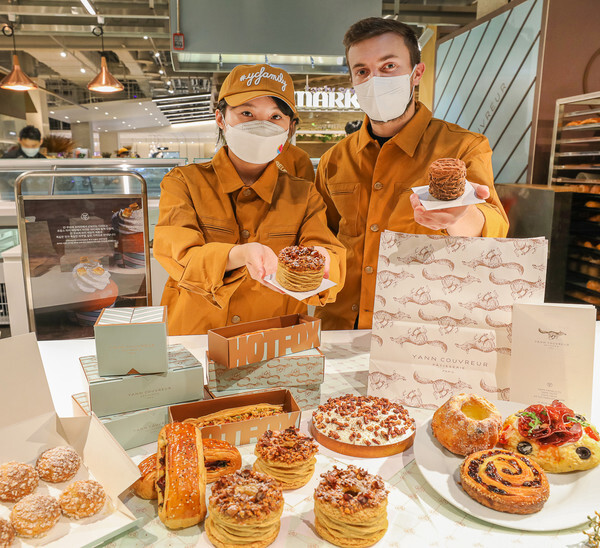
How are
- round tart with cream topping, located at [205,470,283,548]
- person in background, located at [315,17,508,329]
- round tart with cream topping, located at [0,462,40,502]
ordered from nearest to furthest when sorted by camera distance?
round tart with cream topping, located at [205,470,283,548]
round tart with cream topping, located at [0,462,40,502]
person in background, located at [315,17,508,329]

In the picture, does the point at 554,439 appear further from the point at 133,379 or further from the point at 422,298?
the point at 133,379

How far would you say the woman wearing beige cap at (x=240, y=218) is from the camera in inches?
63.2

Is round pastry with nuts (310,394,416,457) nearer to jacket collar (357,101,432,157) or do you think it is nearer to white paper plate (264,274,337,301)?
white paper plate (264,274,337,301)

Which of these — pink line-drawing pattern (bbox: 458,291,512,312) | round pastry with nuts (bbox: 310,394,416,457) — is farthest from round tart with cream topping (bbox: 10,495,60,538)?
pink line-drawing pattern (bbox: 458,291,512,312)

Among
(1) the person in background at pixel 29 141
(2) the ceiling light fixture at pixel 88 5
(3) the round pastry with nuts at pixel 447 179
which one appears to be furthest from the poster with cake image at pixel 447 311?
(2) the ceiling light fixture at pixel 88 5

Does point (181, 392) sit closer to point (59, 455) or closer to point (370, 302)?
point (59, 455)

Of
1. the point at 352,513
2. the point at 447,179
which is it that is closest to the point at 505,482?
the point at 352,513

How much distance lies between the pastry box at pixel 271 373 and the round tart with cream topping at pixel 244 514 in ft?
1.33

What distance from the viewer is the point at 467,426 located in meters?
1.09

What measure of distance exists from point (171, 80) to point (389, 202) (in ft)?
50.7

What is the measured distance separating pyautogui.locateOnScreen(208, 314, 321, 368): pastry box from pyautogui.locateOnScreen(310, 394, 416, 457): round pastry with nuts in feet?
0.62

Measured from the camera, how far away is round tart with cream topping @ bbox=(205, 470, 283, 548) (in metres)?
0.83

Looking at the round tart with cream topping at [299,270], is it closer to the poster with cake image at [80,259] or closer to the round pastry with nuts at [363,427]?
the round pastry with nuts at [363,427]

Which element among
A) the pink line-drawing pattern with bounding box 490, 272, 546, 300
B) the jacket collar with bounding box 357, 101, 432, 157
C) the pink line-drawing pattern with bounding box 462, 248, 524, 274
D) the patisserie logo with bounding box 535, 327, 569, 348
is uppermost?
the jacket collar with bounding box 357, 101, 432, 157
